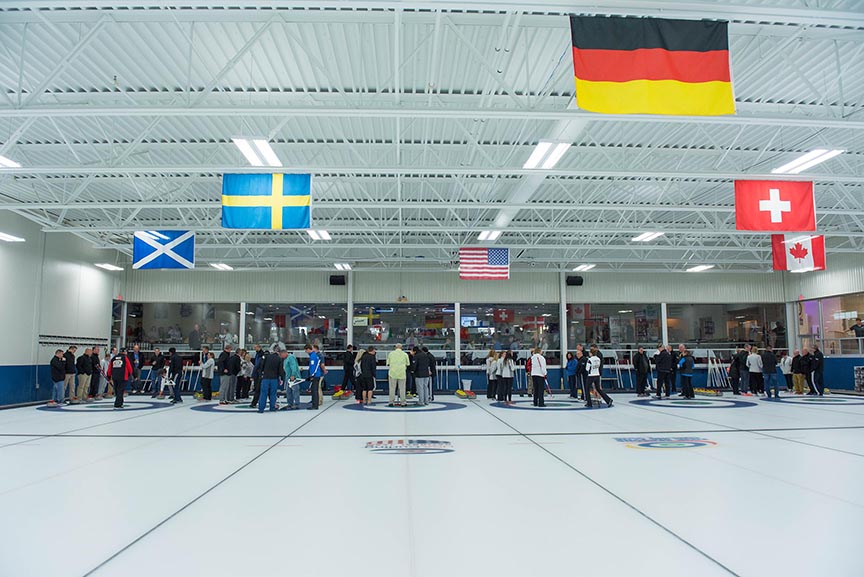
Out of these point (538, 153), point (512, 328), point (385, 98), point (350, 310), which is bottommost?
point (512, 328)

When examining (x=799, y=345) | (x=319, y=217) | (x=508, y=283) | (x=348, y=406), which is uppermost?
(x=319, y=217)

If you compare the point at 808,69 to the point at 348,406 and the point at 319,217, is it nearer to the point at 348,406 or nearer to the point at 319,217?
the point at 348,406

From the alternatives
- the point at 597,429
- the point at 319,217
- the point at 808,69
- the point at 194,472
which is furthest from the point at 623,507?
the point at 319,217

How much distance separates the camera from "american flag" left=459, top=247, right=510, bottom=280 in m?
17.7

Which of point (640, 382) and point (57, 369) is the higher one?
point (57, 369)

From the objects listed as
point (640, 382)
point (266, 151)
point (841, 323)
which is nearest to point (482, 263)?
point (640, 382)

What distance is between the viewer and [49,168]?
11320 millimetres

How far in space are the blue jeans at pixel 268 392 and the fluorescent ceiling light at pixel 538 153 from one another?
8.18m

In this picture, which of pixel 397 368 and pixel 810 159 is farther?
pixel 397 368

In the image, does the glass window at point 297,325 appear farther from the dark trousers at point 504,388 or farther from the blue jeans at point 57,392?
the dark trousers at point 504,388

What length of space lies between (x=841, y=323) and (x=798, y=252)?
984 cm

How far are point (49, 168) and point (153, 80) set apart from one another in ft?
11.0

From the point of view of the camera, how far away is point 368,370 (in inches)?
636

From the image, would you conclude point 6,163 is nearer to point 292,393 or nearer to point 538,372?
point 292,393
